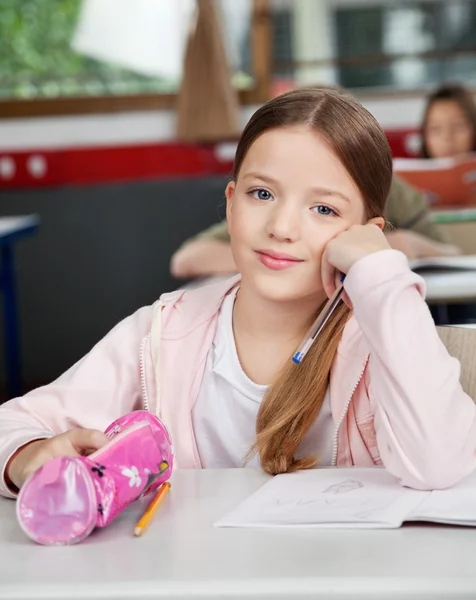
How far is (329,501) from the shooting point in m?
0.93

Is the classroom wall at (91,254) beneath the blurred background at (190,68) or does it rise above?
beneath

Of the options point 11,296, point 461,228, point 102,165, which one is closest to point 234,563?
point 461,228

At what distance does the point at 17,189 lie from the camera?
15.6ft

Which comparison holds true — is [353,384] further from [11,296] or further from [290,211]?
[11,296]

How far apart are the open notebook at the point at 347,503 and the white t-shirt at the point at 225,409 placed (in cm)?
23

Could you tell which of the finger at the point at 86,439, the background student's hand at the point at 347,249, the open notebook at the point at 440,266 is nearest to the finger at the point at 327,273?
the background student's hand at the point at 347,249

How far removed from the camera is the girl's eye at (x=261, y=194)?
3.86 ft

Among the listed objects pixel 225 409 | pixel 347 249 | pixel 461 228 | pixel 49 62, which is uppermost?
pixel 49 62

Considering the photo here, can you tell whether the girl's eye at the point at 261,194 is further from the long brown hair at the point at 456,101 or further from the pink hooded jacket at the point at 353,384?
the long brown hair at the point at 456,101

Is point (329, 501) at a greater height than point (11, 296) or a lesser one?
greater

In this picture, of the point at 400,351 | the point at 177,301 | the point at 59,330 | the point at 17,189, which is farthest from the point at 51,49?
the point at 400,351

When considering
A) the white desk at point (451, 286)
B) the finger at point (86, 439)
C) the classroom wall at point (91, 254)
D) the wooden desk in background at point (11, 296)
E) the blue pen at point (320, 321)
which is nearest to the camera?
the finger at point (86, 439)

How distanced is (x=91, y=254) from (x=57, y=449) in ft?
12.6

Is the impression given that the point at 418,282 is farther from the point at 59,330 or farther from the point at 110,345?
the point at 59,330
